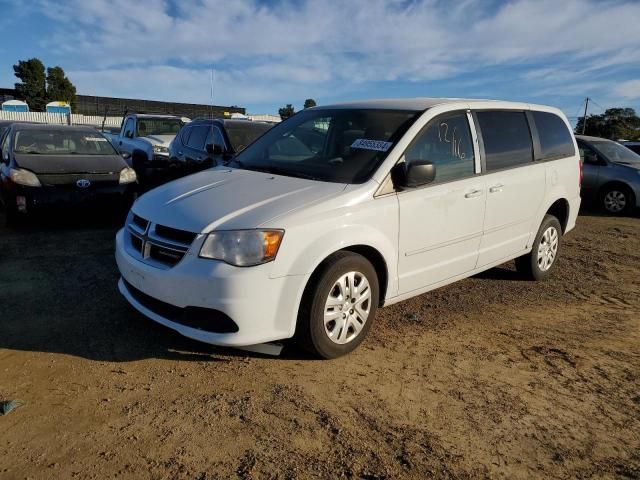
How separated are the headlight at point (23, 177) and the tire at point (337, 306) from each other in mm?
5155

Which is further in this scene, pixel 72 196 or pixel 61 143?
pixel 61 143

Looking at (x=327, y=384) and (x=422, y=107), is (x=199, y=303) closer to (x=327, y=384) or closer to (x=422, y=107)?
(x=327, y=384)

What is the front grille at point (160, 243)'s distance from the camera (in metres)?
3.23

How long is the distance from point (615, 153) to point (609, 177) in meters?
0.86

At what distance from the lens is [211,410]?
2891 millimetres

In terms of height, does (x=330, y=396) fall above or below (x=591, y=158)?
below

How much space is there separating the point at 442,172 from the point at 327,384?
1942mm

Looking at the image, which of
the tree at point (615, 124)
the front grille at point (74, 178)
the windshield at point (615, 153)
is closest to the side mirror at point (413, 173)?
the front grille at point (74, 178)

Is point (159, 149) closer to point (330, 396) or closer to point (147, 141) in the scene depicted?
point (147, 141)

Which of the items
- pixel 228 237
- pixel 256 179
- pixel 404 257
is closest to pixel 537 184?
pixel 404 257

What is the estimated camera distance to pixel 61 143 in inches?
310

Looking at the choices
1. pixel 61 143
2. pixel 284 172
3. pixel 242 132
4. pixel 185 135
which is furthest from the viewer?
pixel 185 135

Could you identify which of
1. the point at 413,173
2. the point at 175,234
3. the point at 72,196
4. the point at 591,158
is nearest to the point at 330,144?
the point at 413,173

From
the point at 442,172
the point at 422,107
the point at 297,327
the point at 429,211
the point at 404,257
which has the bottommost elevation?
the point at 297,327
